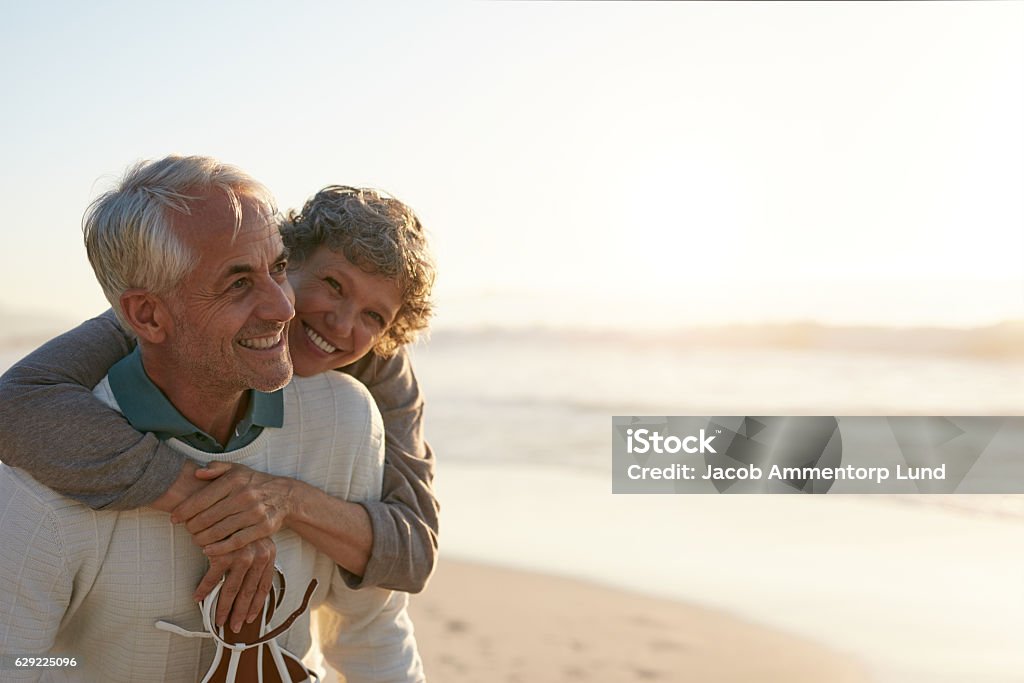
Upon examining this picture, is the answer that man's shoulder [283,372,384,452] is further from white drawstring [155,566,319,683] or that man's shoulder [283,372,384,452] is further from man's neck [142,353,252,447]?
white drawstring [155,566,319,683]

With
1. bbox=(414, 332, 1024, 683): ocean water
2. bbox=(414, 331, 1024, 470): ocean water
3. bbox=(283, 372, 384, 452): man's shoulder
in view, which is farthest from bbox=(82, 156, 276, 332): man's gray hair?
bbox=(414, 331, 1024, 470): ocean water

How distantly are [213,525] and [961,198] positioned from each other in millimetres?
19234

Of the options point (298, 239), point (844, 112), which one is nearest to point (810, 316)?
point (844, 112)

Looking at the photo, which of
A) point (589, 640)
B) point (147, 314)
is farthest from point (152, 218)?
point (589, 640)

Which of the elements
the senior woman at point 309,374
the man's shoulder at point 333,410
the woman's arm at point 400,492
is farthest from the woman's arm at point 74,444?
the woman's arm at point 400,492

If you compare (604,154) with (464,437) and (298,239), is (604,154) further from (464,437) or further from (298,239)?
(298,239)

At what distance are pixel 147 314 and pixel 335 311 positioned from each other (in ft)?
1.75

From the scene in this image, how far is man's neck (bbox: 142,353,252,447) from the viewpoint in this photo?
1.86 m

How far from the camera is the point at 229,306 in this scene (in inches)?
71.3

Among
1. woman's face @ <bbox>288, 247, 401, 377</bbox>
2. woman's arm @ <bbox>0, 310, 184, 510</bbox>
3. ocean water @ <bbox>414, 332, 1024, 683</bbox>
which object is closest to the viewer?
woman's arm @ <bbox>0, 310, 184, 510</bbox>

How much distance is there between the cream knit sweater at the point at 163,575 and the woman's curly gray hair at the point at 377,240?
33cm

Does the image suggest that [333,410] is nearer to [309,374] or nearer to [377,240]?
[309,374]

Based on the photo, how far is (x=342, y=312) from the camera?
7.57ft

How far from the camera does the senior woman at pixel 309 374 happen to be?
1746mm
